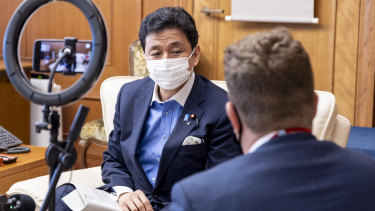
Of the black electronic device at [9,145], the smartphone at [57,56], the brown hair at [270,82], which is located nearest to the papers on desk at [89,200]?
the black electronic device at [9,145]

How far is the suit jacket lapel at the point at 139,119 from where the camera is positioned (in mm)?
2178

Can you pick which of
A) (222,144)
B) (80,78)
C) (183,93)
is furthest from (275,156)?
(183,93)

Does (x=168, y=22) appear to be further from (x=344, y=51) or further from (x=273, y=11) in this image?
(x=344, y=51)

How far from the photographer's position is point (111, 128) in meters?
2.55

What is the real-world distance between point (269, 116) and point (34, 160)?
166 centimetres

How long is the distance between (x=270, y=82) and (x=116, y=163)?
1.36 meters

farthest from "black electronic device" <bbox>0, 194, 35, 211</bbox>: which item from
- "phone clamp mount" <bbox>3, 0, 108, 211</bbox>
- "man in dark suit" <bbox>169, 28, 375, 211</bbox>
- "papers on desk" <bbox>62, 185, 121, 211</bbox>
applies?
"papers on desk" <bbox>62, 185, 121, 211</bbox>

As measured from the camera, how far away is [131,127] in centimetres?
224

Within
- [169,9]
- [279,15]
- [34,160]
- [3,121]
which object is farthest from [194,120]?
[3,121]

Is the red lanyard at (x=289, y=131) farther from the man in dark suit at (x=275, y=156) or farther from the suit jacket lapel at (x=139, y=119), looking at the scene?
the suit jacket lapel at (x=139, y=119)

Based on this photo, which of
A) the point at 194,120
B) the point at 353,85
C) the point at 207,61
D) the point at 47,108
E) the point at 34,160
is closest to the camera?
the point at 47,108

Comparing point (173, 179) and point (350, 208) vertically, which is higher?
point (350, 208)

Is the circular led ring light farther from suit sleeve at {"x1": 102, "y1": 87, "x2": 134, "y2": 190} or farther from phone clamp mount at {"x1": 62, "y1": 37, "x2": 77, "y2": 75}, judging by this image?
suit sleeve at {"x1": 102, "y1": 87, "x2": 134, "y2": 190}

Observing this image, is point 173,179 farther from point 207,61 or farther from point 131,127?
point 207,61
